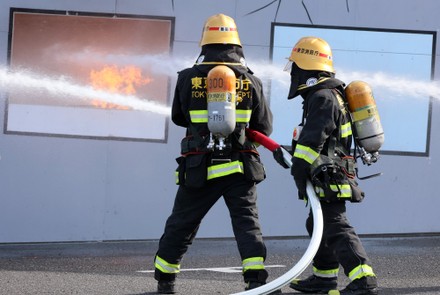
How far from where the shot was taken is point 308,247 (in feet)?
19.7

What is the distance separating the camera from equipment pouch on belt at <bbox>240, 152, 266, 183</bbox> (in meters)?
6.34

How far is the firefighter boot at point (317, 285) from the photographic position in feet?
21.8

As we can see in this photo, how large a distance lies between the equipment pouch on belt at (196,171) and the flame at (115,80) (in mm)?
3144

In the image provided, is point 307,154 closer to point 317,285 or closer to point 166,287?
point 317,285

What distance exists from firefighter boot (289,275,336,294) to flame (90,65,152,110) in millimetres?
3361

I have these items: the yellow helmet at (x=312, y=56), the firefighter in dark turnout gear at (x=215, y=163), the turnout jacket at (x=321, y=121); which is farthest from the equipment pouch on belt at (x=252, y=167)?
the yellow helmet at (x=312, y=56)

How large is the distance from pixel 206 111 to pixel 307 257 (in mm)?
1160

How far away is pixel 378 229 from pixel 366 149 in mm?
3401

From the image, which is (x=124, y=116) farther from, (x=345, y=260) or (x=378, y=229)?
(x=345, y=260)

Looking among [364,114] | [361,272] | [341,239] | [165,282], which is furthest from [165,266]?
[364,114]

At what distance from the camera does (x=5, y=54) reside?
30.2 ft

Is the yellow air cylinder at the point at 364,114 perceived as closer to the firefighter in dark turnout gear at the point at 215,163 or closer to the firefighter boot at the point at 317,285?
the firefighter in dark turnout gear at the point at 215,163

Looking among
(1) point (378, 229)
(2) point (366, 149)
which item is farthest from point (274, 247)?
(2) point (366, 149)

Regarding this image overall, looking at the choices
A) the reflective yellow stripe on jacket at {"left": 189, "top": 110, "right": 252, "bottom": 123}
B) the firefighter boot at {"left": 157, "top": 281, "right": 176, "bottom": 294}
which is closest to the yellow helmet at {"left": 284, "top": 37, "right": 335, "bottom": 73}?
the reflective yellow stripe on jacket at {"left": 189, "top": 110, "right": 252, "bottom": 123}
